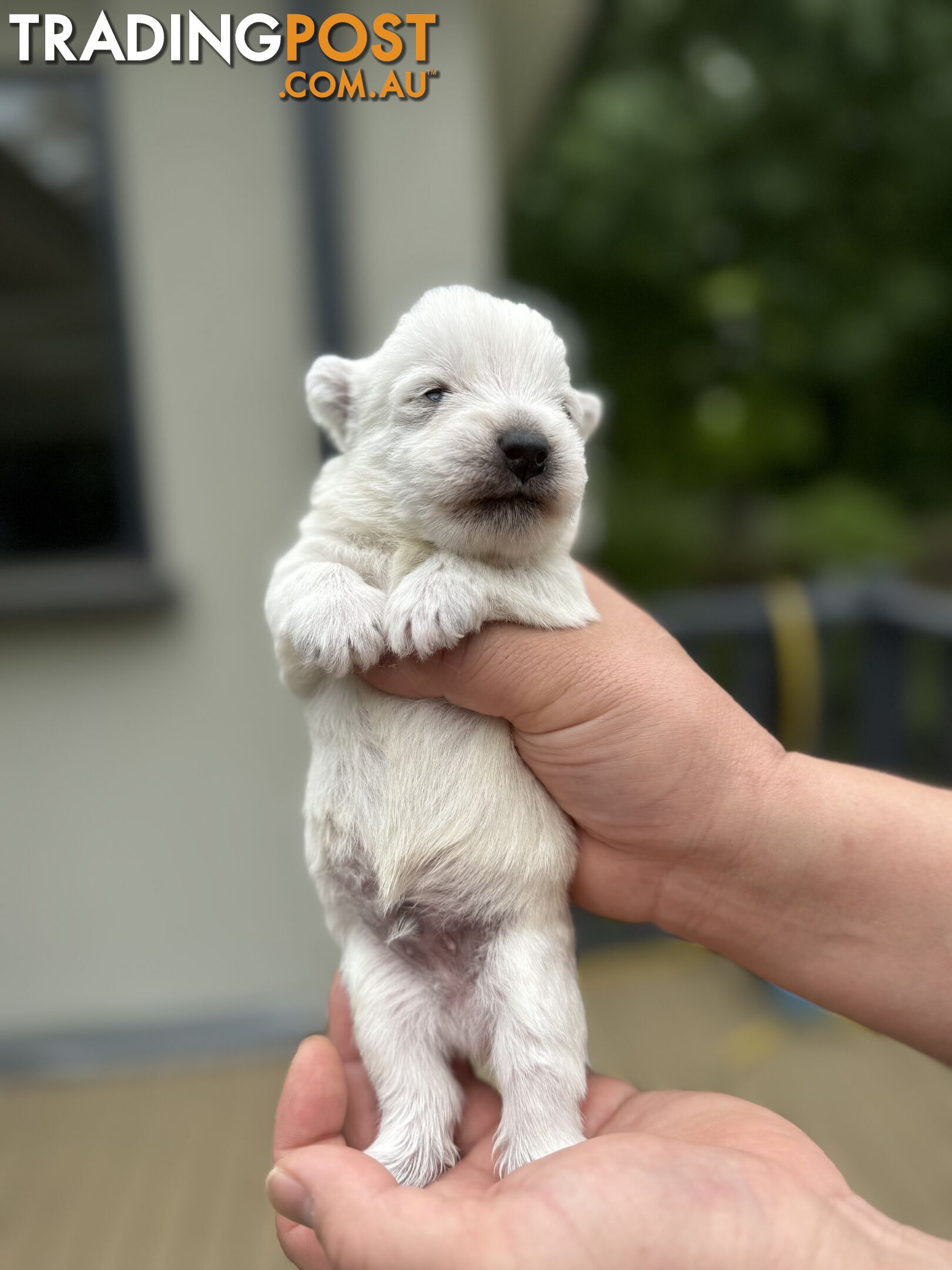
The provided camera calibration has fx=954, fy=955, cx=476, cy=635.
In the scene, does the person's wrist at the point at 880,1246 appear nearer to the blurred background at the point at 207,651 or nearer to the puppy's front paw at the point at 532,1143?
the puppy's front paw at the point at 532,1143

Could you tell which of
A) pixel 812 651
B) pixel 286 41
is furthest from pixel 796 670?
pixel 286 41

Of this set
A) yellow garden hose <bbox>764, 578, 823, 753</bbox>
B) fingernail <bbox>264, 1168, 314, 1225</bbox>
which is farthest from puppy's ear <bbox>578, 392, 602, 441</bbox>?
yellow garden hose <bbox>764, 578, 823, 753</bbox>

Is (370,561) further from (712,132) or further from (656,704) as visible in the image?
(712,132)

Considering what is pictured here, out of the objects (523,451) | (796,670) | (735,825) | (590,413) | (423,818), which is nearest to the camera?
(523,451)

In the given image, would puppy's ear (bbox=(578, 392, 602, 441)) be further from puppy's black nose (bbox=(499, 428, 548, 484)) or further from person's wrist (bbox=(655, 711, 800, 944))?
person's wrist (bbox=(655, 711, 800, 944))

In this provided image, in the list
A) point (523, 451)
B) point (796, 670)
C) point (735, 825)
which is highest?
point (523, 451)

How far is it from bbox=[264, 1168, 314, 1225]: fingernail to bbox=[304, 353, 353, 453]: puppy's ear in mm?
959

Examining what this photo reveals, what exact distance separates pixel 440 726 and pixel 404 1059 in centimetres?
44

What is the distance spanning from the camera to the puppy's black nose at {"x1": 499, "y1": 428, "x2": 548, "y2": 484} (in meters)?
1.13

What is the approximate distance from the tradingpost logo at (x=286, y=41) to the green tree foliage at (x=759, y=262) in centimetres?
555

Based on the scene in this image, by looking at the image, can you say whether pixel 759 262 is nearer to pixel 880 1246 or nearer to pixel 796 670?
pixel 796 670

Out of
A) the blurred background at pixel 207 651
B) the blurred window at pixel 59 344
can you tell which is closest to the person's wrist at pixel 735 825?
the blurred background at pixel 207 651

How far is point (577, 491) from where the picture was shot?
119 cm

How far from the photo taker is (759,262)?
9.23 meters
